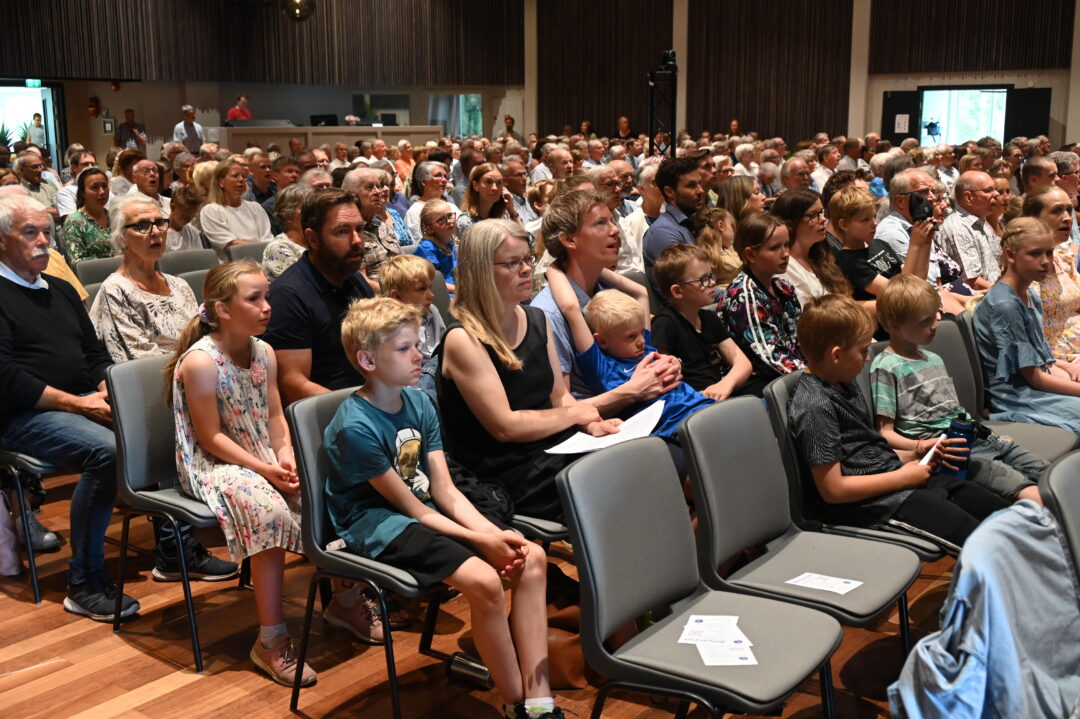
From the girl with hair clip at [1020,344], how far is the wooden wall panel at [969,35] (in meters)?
15.6

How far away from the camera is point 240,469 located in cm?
340

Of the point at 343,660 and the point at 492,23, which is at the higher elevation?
the point at 492,23

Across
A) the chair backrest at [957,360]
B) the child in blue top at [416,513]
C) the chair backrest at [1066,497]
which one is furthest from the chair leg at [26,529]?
the chair backrest at [957,360]

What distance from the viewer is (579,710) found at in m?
3.05

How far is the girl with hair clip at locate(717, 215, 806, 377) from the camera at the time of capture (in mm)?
4145

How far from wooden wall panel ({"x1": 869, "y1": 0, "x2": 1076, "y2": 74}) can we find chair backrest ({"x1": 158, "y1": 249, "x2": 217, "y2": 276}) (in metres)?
16.4

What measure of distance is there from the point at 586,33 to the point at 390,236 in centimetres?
1820

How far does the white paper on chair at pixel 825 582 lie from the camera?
2752 mm

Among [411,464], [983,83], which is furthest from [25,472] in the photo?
[983,83]

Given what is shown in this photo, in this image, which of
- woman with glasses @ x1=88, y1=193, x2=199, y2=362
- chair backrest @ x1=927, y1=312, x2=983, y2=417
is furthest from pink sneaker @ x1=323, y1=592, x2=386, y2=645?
chair backrest @ x1=927, y1=312, x2=983, y2=417

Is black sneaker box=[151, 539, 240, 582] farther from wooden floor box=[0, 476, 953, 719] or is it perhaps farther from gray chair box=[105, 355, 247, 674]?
gray chair box=[105, 355, 247, 674]

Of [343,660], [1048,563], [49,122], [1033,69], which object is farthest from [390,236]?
[1033,69]

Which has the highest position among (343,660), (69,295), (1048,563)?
(69,295)

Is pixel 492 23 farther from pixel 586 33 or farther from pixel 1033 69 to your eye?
pixel 1033 69
